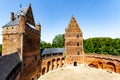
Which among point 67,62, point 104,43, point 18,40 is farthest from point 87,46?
point 18,40

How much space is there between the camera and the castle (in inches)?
640

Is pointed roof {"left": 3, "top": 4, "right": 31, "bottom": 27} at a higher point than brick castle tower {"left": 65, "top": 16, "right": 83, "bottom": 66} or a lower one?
higher

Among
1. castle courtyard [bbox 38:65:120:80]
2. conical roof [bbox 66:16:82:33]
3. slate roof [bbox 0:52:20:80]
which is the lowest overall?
castle courtyard [bbox 38:65:120:80]

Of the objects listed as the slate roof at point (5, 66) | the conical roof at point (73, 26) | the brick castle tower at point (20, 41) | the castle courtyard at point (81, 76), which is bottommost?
the castle courtyard at point (81, 76)

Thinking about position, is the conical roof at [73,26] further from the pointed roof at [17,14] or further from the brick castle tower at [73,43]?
the pointed roof at [17,14]

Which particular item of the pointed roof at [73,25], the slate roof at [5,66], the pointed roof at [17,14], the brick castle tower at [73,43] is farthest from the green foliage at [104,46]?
the slate roof at [5,66]

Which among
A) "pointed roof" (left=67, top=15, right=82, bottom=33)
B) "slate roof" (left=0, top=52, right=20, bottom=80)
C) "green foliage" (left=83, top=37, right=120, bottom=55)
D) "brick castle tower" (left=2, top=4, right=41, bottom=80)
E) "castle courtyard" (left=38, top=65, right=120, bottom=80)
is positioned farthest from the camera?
"green foliage" (left=83, top=37, right=120, bottom=55)

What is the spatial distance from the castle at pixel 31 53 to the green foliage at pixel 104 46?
8.10 m

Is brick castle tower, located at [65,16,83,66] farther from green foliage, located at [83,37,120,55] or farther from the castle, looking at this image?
green foliage, located at [83,37,120,55]

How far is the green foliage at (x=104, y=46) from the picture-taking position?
38.6 meters

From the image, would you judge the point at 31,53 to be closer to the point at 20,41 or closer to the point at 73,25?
the point at 20,41

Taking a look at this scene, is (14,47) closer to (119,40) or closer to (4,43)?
(4,43)

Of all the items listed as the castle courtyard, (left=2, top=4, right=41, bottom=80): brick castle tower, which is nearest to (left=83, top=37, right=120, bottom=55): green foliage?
the castle courtyard

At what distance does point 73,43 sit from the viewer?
114 feet
